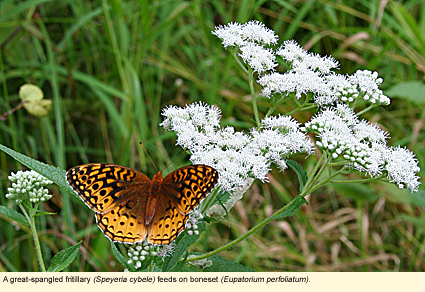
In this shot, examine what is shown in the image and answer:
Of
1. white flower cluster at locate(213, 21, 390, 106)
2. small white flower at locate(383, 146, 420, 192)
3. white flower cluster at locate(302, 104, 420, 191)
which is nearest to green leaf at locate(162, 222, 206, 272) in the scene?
white flower cluster at locate(302, 104, 420, 191)

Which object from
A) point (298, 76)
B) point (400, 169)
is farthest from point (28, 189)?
point (400, 169)

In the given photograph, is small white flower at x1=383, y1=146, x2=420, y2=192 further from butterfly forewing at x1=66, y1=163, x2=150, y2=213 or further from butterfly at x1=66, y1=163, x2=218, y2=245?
butterfly forewing at x1=66, y1=163, x2=150, y2=213

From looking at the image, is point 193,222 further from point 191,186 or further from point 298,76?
point 298,76

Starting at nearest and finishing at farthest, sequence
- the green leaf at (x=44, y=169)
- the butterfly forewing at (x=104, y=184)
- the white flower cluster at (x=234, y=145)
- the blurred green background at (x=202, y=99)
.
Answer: the green leaf at (x=44, y=169) < the butterfly forewing at (x=104, y=184) < the white flower cluster at (x=234, y=145) < the blurred green background at (x=202, y=99)

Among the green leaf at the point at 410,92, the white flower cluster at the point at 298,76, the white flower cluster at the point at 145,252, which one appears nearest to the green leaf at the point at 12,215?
the white flower cluster at the point at 145,252

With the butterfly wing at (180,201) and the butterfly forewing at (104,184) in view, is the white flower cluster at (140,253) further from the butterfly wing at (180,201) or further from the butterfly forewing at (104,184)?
the butterfly forewing at (104,184)

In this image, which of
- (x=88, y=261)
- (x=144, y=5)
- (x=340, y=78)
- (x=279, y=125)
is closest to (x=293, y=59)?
(x=340, y=78)

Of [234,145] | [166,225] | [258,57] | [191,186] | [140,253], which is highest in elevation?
[258,57]
